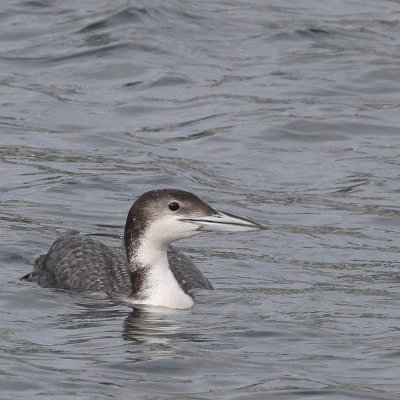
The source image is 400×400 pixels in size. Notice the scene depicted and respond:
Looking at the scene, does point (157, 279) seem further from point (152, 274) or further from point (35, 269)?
point (35, 269)

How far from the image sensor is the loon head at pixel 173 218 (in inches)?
460

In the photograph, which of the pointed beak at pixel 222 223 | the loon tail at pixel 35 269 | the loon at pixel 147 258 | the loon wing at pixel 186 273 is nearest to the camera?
the pointed beak at pixel 222 223

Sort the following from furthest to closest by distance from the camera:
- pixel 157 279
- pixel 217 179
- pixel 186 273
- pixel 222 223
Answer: pixel 217 179 → pixel 186 273 → pixel 157 279 → pixel 222 223

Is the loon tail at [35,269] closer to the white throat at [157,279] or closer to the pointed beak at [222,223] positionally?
the white throat at [157,279]

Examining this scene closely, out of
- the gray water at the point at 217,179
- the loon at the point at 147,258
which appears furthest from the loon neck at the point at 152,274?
the gray water at the point at 217,179

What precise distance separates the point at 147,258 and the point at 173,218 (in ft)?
1.33

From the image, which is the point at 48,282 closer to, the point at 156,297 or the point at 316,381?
the point at 156,297

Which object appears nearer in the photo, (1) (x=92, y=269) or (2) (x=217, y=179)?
(1) (x=92, y=269)

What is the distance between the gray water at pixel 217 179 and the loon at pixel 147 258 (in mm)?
174

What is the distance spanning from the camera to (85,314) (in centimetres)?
1162

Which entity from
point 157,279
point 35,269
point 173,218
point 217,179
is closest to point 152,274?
point 157,279

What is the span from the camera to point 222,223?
1167cm

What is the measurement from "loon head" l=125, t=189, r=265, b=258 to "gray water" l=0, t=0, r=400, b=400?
1.75 ft

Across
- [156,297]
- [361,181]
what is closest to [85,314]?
[156,297]
